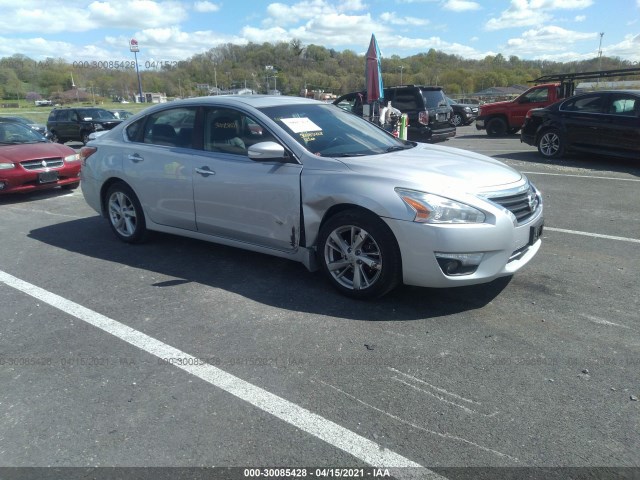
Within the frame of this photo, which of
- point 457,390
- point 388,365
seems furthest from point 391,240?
point 457,390

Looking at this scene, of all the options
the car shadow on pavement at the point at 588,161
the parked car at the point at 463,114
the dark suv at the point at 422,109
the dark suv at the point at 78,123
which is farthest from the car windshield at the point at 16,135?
the parked car at the point at 463,114

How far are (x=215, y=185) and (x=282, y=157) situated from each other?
837 mm

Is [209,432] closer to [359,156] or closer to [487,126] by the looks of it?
[359,156]

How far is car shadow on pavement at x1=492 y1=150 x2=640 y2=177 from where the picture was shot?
1061 centimetres

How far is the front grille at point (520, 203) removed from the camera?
13.2 feet

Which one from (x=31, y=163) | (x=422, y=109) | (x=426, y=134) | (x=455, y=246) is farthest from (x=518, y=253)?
(x=422, y=109)

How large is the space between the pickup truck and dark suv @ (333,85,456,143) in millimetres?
2821

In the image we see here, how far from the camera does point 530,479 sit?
2.36m

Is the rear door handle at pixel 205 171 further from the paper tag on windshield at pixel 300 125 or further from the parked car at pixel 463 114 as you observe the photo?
the parked car at pixel 463 114

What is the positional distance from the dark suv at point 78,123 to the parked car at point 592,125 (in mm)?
14762

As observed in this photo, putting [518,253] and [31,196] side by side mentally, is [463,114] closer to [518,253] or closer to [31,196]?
[31,196]

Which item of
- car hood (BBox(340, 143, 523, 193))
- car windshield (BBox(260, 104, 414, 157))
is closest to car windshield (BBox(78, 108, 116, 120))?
car windshield (BBox(260, 104, 414, 157))

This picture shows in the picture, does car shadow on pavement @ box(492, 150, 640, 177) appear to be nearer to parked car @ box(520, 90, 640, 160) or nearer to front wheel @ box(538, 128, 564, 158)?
front wheel @ box(538, 128, 564, 158)

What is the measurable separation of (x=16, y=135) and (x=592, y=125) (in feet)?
37.7
